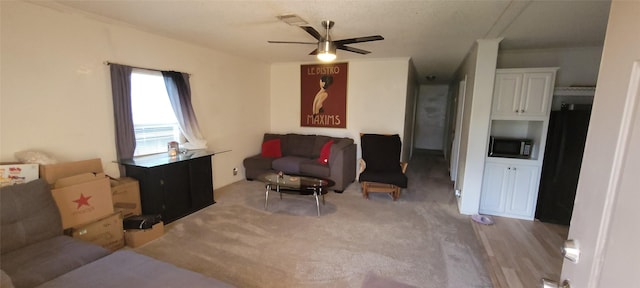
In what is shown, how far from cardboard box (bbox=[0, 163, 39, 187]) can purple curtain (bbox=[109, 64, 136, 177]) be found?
32.6 inches

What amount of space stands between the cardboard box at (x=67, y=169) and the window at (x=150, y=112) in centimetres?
60

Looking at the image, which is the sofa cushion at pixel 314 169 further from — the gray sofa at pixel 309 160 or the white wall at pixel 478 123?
the white wall at pixel 478 123

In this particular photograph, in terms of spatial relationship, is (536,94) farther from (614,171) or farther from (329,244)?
(614,171)

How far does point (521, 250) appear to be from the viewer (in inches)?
105

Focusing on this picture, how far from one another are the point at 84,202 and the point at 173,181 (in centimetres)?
96

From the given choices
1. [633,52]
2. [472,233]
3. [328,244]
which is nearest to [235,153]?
[328,244]

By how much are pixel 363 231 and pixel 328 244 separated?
1.67ft

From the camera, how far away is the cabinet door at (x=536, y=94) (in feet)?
10.4

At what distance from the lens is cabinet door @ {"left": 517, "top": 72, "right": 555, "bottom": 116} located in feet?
10.4

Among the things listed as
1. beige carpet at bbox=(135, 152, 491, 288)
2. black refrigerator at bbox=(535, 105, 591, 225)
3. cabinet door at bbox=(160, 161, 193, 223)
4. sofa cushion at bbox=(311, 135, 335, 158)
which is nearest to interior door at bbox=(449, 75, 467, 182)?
beige carpet at bbox=(135, 152, 491, 288)

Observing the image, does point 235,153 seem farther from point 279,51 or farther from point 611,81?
point 611,81

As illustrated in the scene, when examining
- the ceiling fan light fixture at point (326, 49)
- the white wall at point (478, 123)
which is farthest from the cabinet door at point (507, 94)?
the ceiling fan light fixture at point (326, 49)

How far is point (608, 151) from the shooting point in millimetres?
646

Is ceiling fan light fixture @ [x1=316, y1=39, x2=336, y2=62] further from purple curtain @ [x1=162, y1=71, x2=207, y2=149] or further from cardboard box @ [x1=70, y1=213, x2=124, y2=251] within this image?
cardboard box @ [x1=70, y1=213, x2=124, y2=251]
